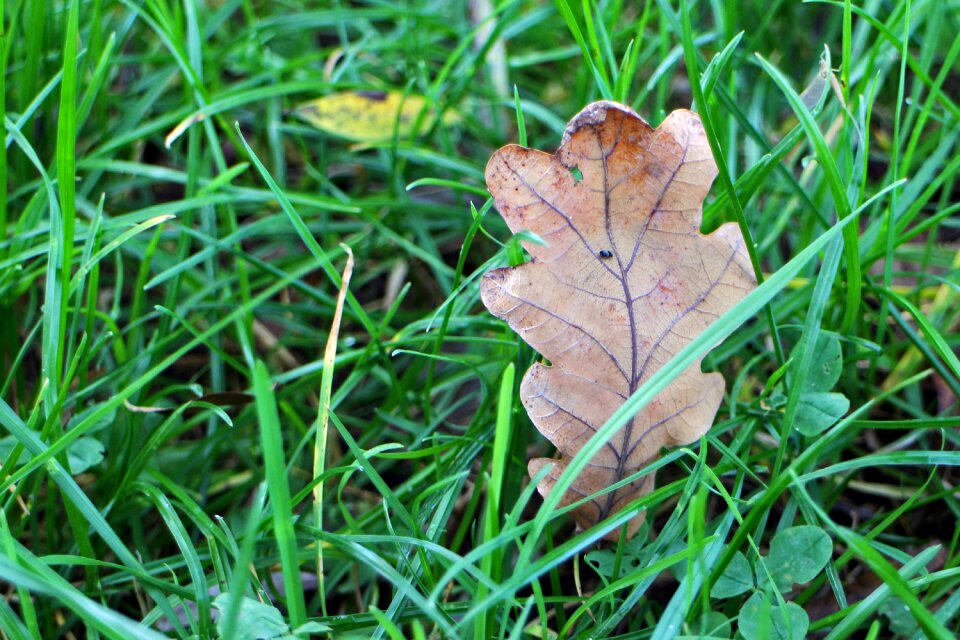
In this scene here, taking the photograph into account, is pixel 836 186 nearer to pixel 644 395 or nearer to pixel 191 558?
pixel 644 395

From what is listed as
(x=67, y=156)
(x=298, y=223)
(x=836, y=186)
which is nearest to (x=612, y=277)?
(x=836, y=186)

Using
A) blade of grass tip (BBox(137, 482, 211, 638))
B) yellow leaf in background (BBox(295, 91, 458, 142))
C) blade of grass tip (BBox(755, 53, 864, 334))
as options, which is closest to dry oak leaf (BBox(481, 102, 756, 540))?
blade of grass tip (BBox(755, 53, 864, 334))

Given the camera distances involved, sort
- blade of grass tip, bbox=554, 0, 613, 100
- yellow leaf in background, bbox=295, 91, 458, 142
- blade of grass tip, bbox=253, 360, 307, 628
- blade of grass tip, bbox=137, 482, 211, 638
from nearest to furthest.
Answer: blade of grass tip, bbox=253, 360, 307, 628
blade of grass tip, bbox=137, 482, 211, 638
blade of grass tip, bbox=554, 0, 613, 100
yellow leaf in background, bbox=295, 91, 458, 142

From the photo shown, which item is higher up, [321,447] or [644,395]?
[644,395]

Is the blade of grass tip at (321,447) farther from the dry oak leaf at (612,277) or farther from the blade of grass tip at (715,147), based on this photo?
the blade of grass tip at (715,147)

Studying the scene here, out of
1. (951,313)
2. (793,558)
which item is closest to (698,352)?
(793,558)

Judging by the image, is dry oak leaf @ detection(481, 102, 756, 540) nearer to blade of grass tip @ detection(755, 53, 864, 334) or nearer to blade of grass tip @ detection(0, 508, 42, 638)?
blade of grass tip @ detection(755, 53, 864, 334)
